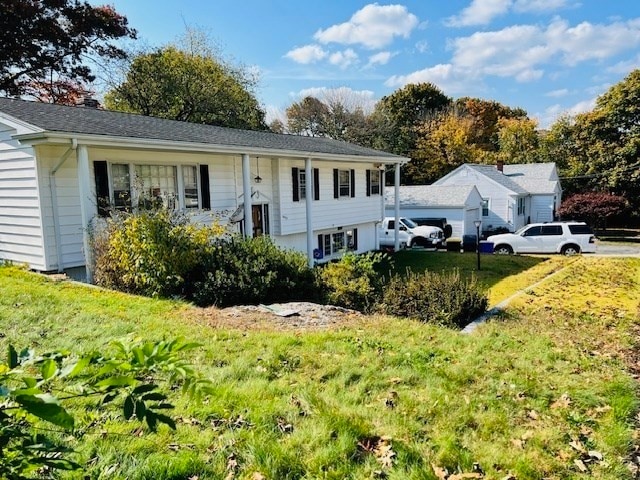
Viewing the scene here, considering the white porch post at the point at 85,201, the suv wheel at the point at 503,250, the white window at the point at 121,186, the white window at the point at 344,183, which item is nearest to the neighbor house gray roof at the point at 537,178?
the suv wheel at the point at 503,250

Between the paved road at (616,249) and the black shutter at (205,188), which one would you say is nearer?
the black shutter at (205,188)

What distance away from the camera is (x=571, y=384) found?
4.97 metres

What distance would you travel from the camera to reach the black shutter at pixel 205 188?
14258 millimetres

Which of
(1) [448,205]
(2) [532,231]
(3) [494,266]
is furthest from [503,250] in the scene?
(1) [448,205]

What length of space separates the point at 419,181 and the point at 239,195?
107ft

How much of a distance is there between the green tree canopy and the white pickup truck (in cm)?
1265

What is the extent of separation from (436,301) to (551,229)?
16918mm

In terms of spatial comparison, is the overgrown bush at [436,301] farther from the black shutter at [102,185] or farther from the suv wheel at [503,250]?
the suv wheel at [503,250]

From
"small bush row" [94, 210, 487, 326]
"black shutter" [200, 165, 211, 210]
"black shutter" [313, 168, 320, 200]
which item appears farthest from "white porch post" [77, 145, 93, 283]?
"black shutter" [313, 168, 320, 200]

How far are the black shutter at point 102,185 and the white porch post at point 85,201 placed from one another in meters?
0.58

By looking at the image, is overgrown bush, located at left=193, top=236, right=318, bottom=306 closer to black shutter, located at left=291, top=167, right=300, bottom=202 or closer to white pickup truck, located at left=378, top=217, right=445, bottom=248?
black shutter, located at left=291, top=167, right=300, bottom=202

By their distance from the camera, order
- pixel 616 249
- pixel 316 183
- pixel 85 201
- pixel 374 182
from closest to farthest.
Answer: pixel 85 201, pixel 316 183, pixel 374 182, pixel 616 249

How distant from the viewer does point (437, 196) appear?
3016cm

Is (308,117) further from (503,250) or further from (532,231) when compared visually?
(532,231)
